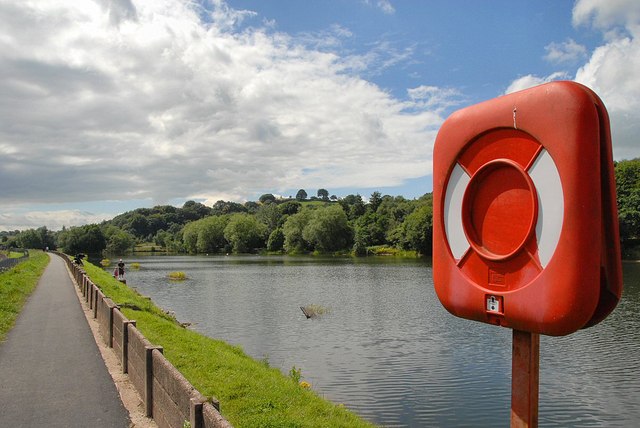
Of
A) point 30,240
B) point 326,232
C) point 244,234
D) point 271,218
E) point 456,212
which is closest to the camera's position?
point 456,212

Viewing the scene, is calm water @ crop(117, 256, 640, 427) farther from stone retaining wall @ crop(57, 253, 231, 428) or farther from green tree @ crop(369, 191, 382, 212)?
green tree @ crop(369, 191, 382, 212)

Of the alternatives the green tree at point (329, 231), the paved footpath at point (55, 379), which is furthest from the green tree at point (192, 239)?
the paved footpath at point (55, 379)

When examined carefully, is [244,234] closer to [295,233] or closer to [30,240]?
[295,233]

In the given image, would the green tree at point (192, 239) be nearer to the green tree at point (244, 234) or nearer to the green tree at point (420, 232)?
the green tree at point (244, 234)

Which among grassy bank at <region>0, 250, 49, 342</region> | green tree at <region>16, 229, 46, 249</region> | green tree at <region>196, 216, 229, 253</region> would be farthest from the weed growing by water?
green tree at <region>16, 229, 46, 249</region>

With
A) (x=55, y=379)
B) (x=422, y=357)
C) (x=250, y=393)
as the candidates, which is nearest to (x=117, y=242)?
(x=422, y=357)

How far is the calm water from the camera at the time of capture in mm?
13945

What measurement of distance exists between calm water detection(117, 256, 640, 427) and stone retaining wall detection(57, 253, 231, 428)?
5991mm

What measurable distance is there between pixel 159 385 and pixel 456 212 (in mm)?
6167

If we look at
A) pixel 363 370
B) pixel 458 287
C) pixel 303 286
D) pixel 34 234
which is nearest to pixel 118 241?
pixel 34 234

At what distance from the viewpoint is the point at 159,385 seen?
8.20m

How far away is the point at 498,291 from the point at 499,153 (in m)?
0.88

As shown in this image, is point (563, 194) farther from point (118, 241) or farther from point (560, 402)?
point (118, 241)

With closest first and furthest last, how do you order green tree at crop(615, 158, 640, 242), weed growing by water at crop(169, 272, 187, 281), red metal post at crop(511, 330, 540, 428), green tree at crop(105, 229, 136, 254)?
red metal post at crop(511, 330, 540, 428) < weed growing by water at crop(169, 272, 187, 281) < green tree at crop(615, 158, 640, 242) < green tree at crop(105, 229, 136, 254)
